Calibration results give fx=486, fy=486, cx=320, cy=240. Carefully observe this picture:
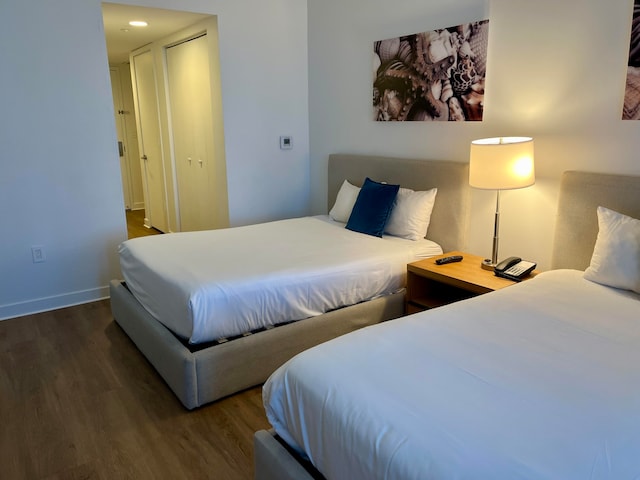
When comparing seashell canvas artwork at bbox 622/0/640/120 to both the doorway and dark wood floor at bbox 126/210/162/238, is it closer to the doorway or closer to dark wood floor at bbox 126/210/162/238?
the doorway

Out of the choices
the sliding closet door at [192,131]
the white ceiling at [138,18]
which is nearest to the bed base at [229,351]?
the sliding closet door at [192,131]

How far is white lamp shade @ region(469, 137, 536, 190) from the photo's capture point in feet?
8.54

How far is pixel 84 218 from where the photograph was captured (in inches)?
149

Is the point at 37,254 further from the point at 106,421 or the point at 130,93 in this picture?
the point at 130,93

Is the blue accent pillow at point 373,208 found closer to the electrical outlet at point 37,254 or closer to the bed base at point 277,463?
the bed base at point 277,463

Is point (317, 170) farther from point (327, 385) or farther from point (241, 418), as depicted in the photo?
point (327, 385)

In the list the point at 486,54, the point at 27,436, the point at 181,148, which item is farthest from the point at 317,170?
the point at 27,436

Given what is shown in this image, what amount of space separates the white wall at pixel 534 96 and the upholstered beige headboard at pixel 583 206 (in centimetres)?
10

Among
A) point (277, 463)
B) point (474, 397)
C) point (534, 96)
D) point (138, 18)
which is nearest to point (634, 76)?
point (534, 96)

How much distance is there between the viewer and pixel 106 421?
235 cm

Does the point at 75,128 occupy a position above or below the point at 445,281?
above

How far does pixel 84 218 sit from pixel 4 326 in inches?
37.1

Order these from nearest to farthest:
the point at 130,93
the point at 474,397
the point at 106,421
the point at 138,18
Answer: the point at 474,397 < the point at 106,421 < the point at 138,18 < the point at 130,93

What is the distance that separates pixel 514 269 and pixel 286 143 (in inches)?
103
